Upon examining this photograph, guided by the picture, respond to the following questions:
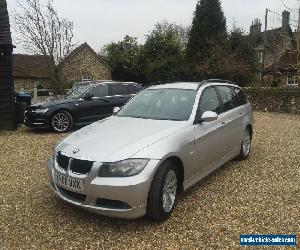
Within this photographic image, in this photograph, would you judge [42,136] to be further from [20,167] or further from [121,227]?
[121,227]

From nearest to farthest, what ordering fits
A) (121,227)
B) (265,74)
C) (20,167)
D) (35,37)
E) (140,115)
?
(121,227), (140,115), (20,167), (35,37), (265,74)

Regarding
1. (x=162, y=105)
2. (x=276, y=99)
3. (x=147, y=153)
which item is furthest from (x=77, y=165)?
(x=276, y=99)

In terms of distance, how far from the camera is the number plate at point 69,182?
4125 mm

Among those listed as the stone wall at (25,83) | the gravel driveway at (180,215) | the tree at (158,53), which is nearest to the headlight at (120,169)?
the gravel driveway at (180,215)

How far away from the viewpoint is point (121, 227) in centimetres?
433

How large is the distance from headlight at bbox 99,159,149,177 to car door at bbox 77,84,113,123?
24.8 feet

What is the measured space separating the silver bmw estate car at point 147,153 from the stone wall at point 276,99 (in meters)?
12.8

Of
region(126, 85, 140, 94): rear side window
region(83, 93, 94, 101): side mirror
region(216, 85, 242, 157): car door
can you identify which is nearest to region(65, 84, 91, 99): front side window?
region(83, 93, 94, 101): side mirror

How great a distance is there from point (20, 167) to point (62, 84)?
72.1 feet

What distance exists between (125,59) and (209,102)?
29.9 metres

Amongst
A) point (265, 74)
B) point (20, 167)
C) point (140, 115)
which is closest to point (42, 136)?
point (20, 167)

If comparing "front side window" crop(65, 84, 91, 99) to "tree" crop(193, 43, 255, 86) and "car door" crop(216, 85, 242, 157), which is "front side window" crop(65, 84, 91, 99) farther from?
"tree" crop(193, 43, 255, 86)

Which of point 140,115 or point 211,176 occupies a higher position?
point 140,115

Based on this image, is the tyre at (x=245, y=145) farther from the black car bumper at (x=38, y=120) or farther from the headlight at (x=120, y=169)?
the black car bumper at (x=38, y=120)
